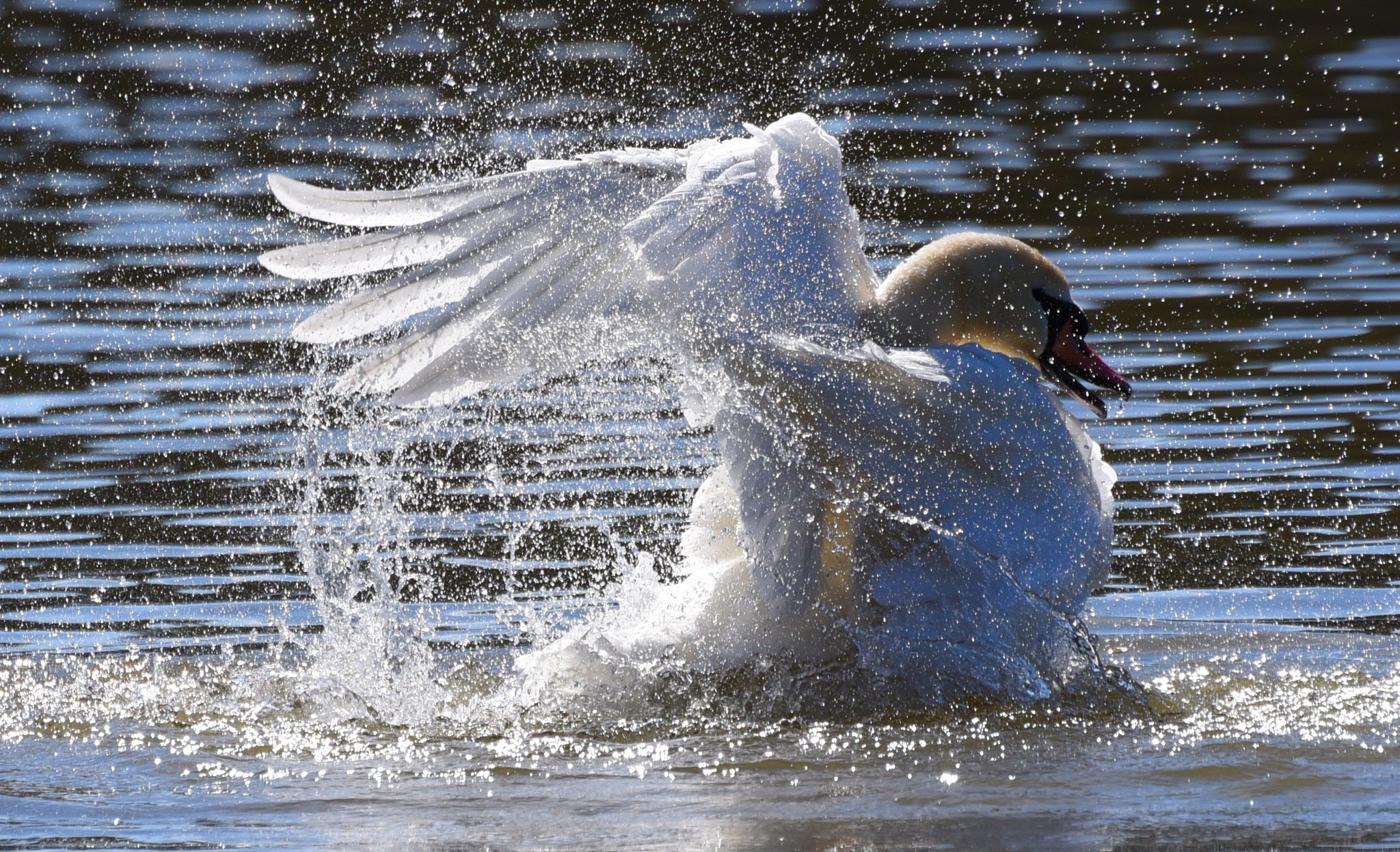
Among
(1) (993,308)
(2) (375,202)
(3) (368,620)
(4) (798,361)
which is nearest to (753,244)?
(4) (798,361)

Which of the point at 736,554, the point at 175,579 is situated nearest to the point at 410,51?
the point at 175,579

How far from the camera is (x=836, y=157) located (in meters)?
6.20

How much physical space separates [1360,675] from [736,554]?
1947mm

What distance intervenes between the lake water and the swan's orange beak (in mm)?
857

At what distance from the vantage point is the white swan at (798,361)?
18.9 feet

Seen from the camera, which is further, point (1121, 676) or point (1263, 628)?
point (1263, 628)

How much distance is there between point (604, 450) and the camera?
367 inches

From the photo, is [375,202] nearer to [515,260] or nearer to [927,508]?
[515,260]

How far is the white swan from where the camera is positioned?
5.75 meters

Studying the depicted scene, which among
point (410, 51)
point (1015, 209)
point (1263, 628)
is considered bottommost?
point (1263, 628)

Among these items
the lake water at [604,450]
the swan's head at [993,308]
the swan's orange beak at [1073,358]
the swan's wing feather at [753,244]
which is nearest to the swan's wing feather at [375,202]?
the swan's wing feather at [753,244]

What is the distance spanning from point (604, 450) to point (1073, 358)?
2937 mm

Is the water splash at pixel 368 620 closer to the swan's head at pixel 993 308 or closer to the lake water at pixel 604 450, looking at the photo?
the lake water at pixel 604 450

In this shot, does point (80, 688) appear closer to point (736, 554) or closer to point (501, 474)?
point (736, 554)
